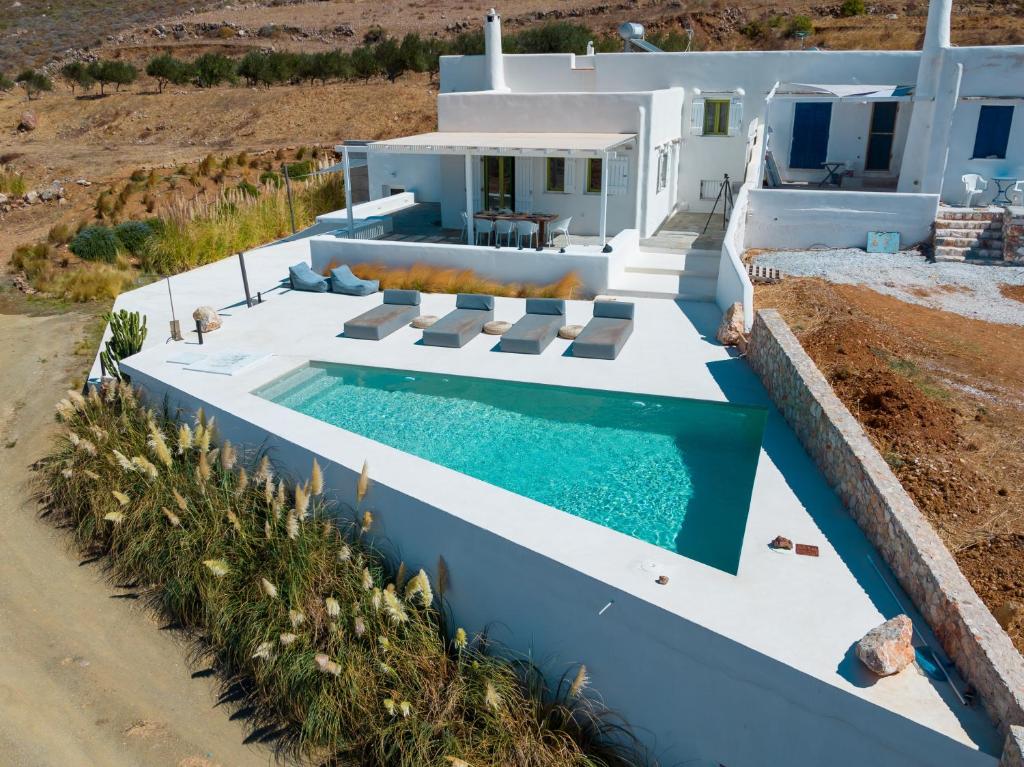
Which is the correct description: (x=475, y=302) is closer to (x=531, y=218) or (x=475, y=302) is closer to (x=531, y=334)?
(x=531, y=334)

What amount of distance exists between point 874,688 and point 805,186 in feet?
71.3

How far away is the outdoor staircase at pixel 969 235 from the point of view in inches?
832

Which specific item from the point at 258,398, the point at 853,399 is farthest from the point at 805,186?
the point at 258,398

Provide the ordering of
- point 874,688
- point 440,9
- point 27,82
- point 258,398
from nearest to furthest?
point 874,688
point 258,398
point 27,82
point 440,9

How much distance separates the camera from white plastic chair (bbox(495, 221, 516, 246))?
2172cm

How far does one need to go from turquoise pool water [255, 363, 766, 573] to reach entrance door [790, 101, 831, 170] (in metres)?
16.5

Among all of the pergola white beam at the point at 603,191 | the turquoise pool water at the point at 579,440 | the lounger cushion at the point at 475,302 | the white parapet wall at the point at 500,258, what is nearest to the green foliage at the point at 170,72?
the white parapet wall at the point at 500,258

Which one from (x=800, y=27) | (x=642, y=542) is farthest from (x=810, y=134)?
(x=800, y=27)

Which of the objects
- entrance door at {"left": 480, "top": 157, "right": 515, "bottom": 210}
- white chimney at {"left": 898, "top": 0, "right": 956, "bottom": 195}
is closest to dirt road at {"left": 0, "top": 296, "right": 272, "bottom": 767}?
entrance door at {"left": 480, "top": 157, "right": 515, "bottom": 210}

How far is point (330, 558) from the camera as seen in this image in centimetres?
1045

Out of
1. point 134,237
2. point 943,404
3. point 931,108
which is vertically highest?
point 931,108

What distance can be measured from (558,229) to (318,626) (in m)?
14.2

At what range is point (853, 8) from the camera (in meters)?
59.2

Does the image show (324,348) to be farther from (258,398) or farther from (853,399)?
(853,399)
